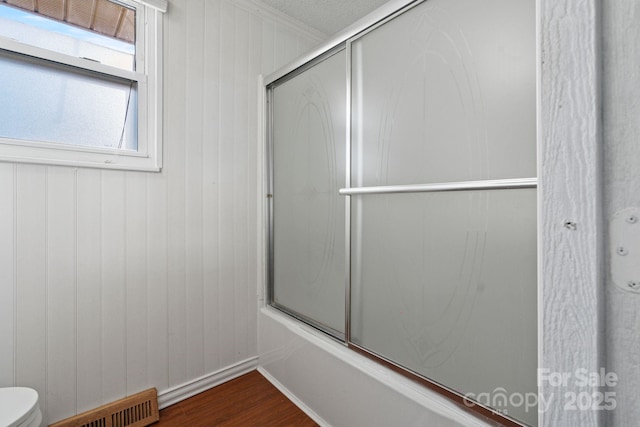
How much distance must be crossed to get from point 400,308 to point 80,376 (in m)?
1.53

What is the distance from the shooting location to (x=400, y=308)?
3.92 ft

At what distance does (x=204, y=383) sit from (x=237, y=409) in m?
0.29

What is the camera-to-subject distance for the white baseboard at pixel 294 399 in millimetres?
1500

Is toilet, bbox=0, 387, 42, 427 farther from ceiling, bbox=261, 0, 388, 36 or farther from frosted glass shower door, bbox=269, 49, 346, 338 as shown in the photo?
ceiling, bbox=261, 0, 388, 36

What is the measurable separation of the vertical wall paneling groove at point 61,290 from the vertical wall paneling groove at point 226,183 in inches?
27.6

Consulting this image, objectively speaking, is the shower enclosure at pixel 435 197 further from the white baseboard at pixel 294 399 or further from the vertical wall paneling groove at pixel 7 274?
the vertical wall paneling groove at pixel 7 274

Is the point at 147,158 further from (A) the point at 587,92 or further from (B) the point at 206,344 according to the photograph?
(A) the point at 587,92

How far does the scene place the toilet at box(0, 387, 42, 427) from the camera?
100cm

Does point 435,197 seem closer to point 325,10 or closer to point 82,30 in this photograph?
point 325,10

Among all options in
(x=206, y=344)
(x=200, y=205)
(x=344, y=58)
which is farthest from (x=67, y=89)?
(x=206, y=344)

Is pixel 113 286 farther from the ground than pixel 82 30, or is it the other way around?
pixel 82 30

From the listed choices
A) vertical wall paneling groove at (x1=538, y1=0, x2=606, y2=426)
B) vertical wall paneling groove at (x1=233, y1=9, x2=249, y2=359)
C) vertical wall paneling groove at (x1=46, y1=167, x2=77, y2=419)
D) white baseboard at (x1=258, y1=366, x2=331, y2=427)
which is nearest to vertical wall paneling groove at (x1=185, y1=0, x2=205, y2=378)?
vertical wall paneling groove at (x1=233, y1=9, x2=249, y2=359)

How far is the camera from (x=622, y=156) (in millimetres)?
308

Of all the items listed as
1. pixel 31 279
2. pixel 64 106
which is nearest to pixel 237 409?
pixel 31 279
